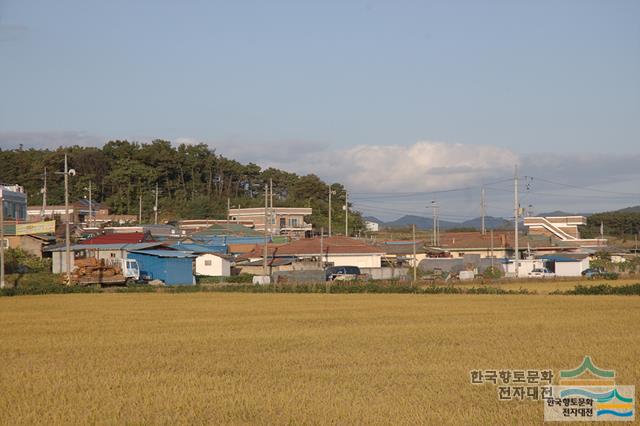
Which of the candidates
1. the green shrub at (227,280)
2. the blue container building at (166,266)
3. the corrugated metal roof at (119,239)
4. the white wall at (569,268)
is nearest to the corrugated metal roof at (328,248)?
the green shrub at (227,280)

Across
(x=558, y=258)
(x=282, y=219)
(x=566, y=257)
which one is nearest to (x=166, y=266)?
(x=558, y=258)

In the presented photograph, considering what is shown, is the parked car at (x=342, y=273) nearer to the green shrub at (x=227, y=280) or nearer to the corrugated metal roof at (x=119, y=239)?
the green shrub at (x=227, y=280)

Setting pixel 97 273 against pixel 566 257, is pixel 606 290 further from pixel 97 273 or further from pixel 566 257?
pixel 97 273

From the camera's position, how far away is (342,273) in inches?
2271

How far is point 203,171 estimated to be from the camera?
362 feet

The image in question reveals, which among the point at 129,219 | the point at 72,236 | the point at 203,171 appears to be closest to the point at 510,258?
the point at 72,236

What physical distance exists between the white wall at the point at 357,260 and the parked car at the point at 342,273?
19.0 feet

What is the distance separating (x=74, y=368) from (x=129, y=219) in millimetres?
78901

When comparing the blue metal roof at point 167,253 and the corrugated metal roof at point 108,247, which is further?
the corrugated metal roof at point 108,247

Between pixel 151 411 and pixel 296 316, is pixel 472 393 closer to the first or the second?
pixel 151 411

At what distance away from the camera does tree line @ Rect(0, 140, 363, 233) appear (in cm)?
10012

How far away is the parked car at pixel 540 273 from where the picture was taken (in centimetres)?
5591

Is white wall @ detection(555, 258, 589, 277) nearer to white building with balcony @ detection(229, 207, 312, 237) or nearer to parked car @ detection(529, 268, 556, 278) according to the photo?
parked car @ detection(529, 268, 556, 278)

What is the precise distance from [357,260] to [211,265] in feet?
37.1
